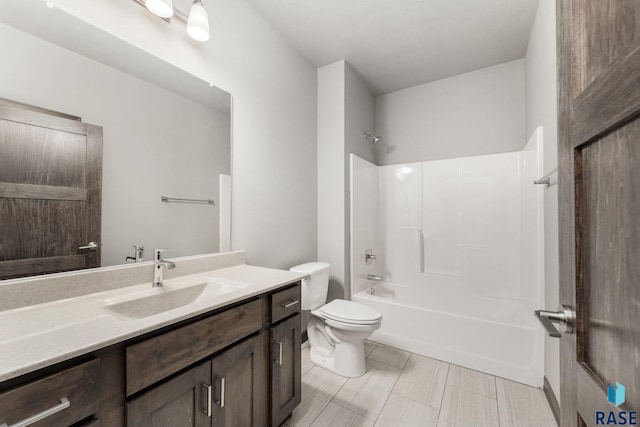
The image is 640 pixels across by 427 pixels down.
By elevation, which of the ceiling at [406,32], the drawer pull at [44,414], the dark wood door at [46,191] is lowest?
the drawer pull at [44,414]

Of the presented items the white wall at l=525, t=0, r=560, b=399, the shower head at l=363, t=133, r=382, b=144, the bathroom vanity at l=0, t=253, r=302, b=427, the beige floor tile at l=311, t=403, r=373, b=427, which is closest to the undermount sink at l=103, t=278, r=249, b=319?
the bathroom vanity at l=0, t=253, r=302, b=427

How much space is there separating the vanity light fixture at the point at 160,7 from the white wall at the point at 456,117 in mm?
2445

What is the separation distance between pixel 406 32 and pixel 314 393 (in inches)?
109

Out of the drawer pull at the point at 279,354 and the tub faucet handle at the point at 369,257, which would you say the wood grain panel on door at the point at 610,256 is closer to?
the drawer pull at the point at 279,354

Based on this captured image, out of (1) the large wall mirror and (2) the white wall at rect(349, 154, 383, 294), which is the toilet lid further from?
(1) the large wall mirror

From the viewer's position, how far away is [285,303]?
1.34 metres

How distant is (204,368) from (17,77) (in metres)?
1.25

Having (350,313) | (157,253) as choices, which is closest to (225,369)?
(157,253)

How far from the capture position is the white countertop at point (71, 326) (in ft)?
1.98

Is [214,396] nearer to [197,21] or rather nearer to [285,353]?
[285,353]

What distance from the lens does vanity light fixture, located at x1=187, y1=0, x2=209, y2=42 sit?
1354 mm

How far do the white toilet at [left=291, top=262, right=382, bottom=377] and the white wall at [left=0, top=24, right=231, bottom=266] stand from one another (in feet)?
2.89

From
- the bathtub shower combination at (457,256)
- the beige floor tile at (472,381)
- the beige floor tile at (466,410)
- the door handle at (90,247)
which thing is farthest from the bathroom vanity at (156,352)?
the bathtub shower combination at (457,256)

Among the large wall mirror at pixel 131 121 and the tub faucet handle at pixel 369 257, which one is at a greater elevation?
the large wall mirror at pixel 131 121
